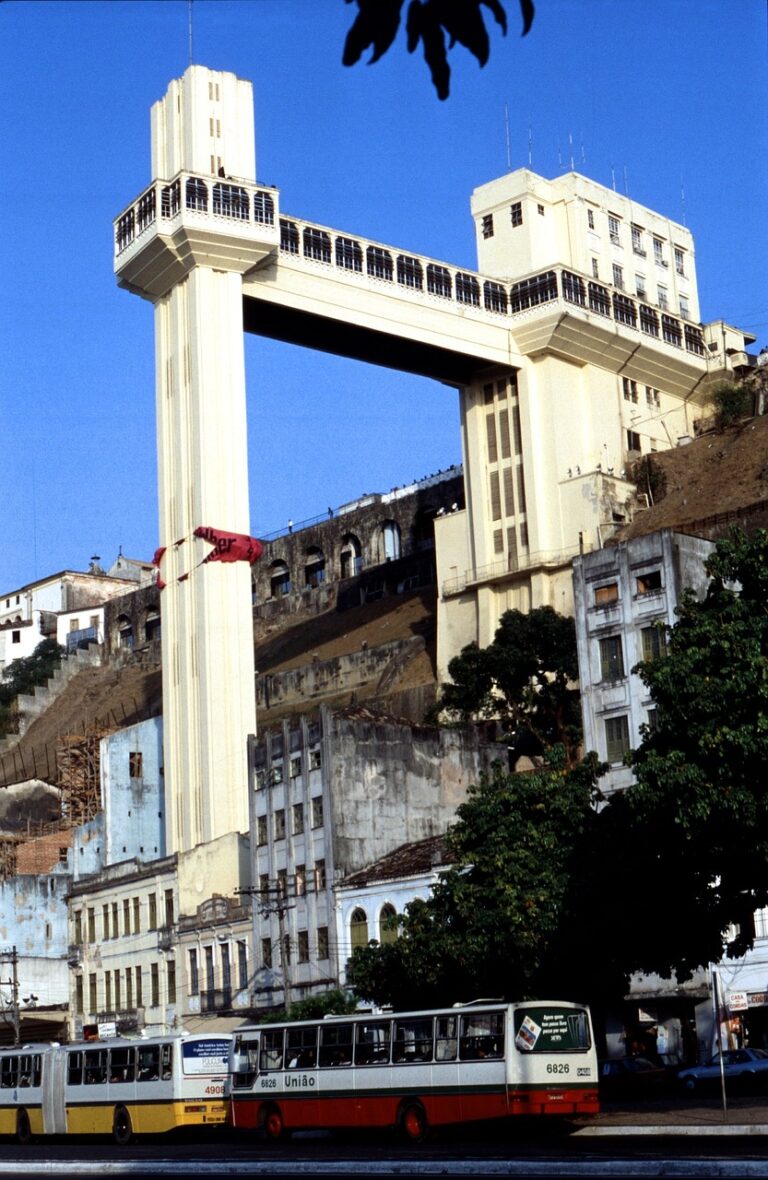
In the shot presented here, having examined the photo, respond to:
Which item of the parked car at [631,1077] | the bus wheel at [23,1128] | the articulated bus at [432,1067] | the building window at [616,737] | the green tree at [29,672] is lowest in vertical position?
the bus wheel at [23,1128]

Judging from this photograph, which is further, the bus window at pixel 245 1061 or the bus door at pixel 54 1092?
the bus door at pixel 54 1092

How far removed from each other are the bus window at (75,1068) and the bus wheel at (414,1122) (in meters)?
10.7

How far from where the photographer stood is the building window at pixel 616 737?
55594 mm

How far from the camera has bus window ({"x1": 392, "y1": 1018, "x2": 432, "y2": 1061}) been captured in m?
30.6

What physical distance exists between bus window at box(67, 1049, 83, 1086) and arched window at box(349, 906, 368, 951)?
15.8m

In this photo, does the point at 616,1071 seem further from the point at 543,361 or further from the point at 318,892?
the point at 543,361

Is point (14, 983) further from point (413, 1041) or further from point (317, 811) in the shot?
point (413, 1041)

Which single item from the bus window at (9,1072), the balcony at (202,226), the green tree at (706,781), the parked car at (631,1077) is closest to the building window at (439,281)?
the balcony at (202,226)

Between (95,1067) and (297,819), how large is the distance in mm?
21065

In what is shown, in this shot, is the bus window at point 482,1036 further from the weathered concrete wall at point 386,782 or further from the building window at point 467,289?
the building window at point 467,289

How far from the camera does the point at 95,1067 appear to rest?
38500mm

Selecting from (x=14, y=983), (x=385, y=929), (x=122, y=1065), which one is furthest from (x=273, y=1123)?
(x=14, y=983)

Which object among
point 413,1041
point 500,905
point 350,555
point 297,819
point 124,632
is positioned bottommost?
point 413,1041

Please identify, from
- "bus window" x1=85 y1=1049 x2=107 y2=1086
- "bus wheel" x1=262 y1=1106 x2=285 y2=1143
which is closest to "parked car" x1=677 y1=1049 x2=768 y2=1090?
"bus wheel" x1=262 y1=1106 x2=285 y2=1143
